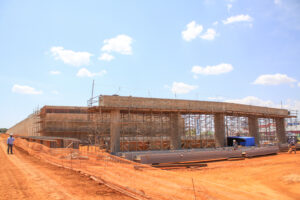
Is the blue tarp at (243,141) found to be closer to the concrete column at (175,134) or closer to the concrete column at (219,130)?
the concrete column at (219,130)

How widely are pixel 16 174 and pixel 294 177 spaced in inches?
527

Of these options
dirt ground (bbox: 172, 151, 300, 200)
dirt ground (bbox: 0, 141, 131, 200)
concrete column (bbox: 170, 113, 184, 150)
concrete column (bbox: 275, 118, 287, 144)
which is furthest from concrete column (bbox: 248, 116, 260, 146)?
dirt ground (bbox: 0, 141, 131, 200)

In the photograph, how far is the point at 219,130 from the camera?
90.0ft

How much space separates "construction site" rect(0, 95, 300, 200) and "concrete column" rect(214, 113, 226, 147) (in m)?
0.12

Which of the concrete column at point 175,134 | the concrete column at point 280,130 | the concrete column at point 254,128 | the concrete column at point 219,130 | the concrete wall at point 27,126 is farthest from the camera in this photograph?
the concrete wall at point 27,126

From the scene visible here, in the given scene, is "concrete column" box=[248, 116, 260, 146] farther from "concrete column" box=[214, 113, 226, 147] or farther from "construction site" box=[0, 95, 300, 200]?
"concrete column" box=[214, 113, 226, 147]

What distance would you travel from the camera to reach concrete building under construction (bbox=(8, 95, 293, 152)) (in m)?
20.7

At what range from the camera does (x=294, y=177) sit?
451 inches

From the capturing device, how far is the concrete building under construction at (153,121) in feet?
67.9

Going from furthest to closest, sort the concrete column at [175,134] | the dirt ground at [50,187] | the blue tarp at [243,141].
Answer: the blue tarp at [243,141] < the concrete column at [175,134] < the dirt ground at [50,187]

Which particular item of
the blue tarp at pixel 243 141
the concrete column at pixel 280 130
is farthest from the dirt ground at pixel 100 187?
the concrete column at pixel 280 130

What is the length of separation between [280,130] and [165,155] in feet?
95.1

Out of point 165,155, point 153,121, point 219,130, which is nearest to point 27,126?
point 153,121

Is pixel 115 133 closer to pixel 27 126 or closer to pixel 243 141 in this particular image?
pixel 243 141
